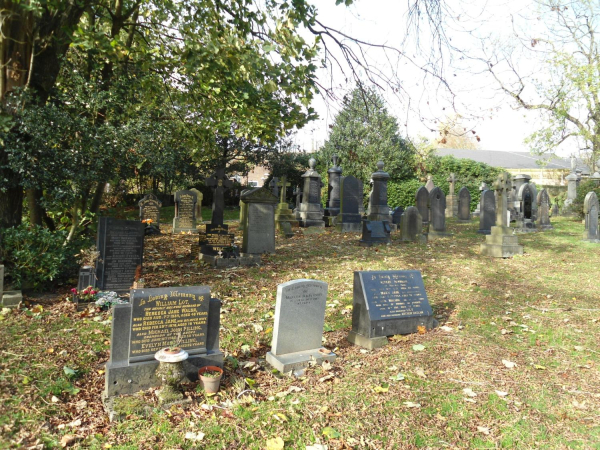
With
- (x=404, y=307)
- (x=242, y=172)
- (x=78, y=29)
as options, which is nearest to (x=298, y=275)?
(x=404, y=307)

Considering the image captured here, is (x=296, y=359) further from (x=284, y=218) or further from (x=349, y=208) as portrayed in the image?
(x=349, y=208)

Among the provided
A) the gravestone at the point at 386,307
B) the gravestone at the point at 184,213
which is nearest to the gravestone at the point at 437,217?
the gravestone at the point at 184,213

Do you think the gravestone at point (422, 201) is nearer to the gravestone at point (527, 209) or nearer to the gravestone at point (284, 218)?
the gravestone at point (527, 209)

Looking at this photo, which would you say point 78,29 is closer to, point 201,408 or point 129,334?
point 129,334

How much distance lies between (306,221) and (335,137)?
600 inches

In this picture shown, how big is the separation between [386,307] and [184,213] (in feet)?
43.7

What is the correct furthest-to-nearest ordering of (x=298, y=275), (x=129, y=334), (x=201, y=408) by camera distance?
1. (x=298, y=275)
2. (x=129, y=334)
3. (x=201, y=408)

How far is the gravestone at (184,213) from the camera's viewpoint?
1722 centimetres

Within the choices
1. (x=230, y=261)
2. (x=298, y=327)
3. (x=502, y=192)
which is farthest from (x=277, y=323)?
(x=502, y=192)

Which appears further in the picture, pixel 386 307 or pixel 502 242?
pixel 502 242

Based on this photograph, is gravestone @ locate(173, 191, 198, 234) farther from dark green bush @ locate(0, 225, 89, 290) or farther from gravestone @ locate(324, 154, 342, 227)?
dark green bush @ locate(0, 225, 89, 290)

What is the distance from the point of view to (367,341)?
5.34 m

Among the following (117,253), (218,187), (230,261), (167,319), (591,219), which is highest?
(218,187)

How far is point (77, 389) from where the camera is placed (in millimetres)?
4043
